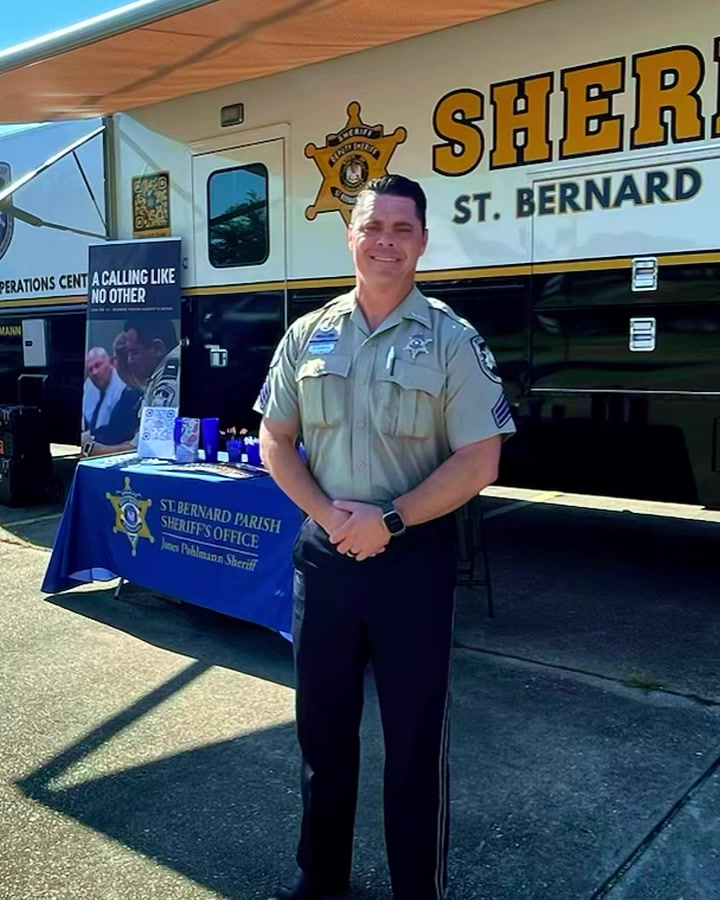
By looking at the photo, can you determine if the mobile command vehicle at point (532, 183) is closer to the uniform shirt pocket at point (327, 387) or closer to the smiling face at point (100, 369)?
the smiling face at point (100, 369)

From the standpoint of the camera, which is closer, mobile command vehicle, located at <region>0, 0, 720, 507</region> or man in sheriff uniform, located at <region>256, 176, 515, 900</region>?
man in sheriff uniform, located at <region>256, 176, 515, 900</region>

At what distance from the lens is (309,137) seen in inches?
208

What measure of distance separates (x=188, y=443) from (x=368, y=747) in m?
1.97

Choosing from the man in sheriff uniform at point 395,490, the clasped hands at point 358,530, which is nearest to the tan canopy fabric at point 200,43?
the man in sheriff uniform at point 395,490

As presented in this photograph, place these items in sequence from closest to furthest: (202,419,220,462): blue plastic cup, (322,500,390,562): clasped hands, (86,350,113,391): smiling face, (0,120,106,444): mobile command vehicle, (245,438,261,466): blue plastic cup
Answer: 1. (322,500,390,562): clasped hands
2. (245,438,261,466): blue plastic cup
3. (202,419,220,462): blue plastic cup
4. (86,350,113,391): smiling face
5. (0,120,106,444): mobile command vehicle

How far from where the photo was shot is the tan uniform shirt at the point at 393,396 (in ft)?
6.85

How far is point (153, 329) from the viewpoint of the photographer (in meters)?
6.29

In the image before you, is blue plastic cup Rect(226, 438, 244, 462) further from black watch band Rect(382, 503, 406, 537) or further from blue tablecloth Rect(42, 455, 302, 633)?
black watch band Rect(382, 503, 406, 537)

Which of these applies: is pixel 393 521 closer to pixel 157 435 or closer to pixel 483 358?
pixel 483 358

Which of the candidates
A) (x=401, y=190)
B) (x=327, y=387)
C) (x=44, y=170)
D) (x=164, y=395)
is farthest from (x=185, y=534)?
(x=44, y=170)

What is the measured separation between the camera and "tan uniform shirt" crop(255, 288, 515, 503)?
209 centimetres

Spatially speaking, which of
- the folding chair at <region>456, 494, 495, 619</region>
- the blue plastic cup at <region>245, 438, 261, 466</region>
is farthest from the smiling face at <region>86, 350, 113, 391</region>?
the folding chair at <region>456, 494, 495, 619</region>

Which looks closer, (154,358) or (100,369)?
(154,358)

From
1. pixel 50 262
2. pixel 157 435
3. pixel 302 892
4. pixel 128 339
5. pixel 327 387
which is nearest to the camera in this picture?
pixel 327 387
